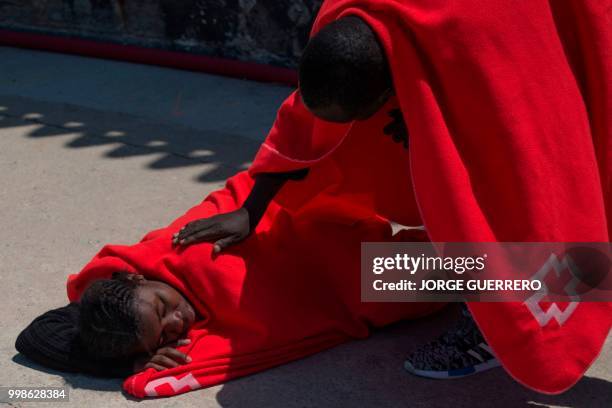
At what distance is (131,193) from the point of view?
435 centimetres

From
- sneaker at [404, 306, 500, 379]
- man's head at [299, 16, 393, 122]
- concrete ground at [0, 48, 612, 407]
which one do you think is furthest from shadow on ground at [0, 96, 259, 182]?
man's head at [299, 16, 393, 122]

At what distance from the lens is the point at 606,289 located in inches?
103

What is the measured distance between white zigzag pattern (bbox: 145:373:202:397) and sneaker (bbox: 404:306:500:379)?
24.4 inches

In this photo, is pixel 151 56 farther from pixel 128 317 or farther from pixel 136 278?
pixel 128 317

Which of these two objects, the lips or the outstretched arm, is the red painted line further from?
the lips

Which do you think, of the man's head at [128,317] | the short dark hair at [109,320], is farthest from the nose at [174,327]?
the short dark hair at [109,320]

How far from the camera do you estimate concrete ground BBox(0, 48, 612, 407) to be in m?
2.88

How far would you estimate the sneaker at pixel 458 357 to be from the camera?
291 cm

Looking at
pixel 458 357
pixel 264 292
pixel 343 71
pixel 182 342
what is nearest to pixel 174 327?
pixel 182 342

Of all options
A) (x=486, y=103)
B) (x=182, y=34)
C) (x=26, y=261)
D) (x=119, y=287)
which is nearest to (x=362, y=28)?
(x=486, y=103)

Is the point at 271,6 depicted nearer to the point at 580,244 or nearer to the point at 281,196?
the point at 281,196

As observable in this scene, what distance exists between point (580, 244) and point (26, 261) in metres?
2.09

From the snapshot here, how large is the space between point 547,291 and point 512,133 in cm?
41

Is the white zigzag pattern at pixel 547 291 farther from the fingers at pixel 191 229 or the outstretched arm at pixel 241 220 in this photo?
the fingers at pixel 191 229
